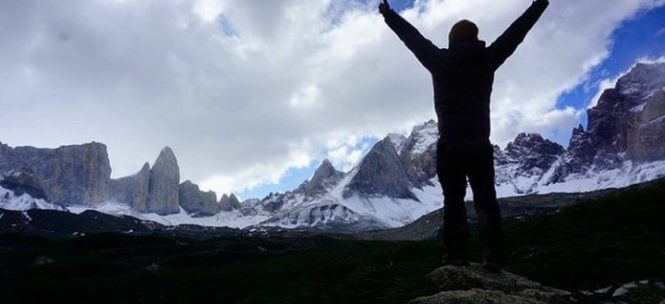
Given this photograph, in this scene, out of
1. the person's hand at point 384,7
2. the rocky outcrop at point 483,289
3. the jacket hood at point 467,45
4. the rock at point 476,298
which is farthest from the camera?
the person's hand at point 384,7

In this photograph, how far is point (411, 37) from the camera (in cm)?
1084

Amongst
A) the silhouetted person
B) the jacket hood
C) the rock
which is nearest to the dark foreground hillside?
the silhouetted person

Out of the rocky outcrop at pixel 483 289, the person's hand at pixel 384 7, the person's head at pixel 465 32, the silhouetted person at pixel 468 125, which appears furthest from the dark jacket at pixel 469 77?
the rocky outcrop at pixel 483 289

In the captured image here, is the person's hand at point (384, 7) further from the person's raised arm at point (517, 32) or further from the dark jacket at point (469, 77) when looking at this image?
the person's raised arm at point (517, 32)

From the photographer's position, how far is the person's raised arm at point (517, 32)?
10.4m

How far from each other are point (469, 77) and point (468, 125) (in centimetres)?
91

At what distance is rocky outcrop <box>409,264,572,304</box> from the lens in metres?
8.17

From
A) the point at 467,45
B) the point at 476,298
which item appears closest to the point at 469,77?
the point at 467,45

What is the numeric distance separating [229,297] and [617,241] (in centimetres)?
3475

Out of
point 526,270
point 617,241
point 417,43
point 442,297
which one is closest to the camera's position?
point 442,297

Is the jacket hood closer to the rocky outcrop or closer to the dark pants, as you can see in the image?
the dark pants

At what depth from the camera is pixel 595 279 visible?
1201 cm

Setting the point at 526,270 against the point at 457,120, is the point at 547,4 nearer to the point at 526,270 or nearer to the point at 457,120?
the point at 457,120

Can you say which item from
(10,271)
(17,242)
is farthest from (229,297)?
(17,242)
